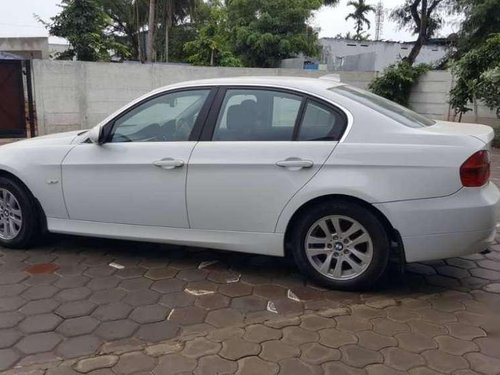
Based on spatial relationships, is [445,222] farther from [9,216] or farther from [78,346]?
[9,216]

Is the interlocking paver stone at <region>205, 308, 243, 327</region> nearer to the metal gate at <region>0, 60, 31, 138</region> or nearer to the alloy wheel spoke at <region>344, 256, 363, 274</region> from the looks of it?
the alloy wheel spoke at <region>344, 256, 363, 274</region>

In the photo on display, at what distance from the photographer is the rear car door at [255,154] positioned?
3.48 meters

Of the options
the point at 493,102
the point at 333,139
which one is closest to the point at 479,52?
the point at 493,102

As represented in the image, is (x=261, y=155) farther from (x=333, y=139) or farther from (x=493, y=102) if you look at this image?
(x=493, y=102)

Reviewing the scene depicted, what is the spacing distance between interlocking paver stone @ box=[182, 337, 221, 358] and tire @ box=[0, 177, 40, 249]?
2.15m

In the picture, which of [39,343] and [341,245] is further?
[341,245]

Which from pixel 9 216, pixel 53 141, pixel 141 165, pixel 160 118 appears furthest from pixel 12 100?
pixel 141 165

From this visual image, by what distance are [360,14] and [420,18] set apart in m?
24.0

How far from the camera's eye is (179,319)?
319cm

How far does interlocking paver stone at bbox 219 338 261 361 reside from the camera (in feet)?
9.11

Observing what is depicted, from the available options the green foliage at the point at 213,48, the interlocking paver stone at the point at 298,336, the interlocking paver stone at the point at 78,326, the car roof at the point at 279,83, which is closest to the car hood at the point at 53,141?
the car roof at the point at 279,83

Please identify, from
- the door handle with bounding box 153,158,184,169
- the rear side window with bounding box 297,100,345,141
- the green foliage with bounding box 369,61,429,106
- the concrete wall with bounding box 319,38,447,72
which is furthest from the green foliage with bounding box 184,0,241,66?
the rear side window with bounding box 297,100,345,141

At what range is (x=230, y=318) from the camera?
3201 mm

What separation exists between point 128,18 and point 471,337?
36.1 m
